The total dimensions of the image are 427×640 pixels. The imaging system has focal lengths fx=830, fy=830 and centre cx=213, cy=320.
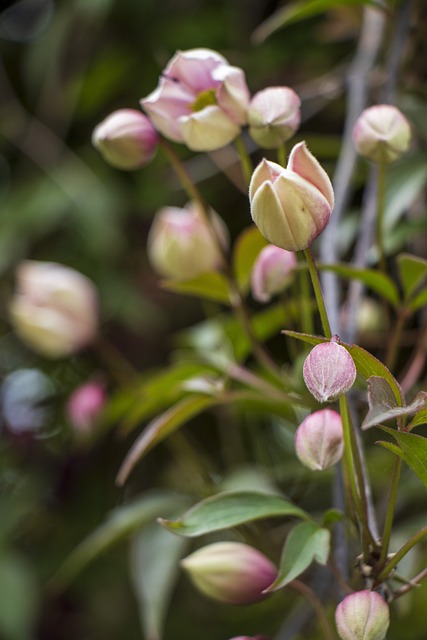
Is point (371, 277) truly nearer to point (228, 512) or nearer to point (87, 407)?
point (228, 512)

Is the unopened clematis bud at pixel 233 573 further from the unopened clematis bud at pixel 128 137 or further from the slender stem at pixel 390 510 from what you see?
the unopened clematis bud at pixel 128 137

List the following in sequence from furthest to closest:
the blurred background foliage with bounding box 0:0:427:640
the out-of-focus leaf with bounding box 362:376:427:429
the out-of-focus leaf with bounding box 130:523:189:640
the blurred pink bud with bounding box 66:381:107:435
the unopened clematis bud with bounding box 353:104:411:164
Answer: the blurred background foliage with bounding box 0:0:427:640
the blurred pink bud with bounding box 66:381:107:435
the out-of-focus leaf with bounding box 130:523:189:640
the unopened clematis bud with bounding box 353:104:411:164
the out-of-focus leaf with bounding box 362:376:427:429

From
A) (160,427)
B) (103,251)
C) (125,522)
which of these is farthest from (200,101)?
(103,251)

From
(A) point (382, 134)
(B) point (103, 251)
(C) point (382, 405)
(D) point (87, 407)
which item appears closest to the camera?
(C) point (382, 405)

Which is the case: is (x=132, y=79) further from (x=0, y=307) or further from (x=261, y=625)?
(x=261, y=625)

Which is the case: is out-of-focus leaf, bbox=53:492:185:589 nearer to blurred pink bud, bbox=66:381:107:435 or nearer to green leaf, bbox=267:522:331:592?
blurred pink bud, bbox=66:381:107:435

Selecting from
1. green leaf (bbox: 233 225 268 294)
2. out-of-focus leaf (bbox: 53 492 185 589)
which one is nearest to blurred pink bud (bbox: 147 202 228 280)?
green leaf (bbox: 233 225 268 294)
